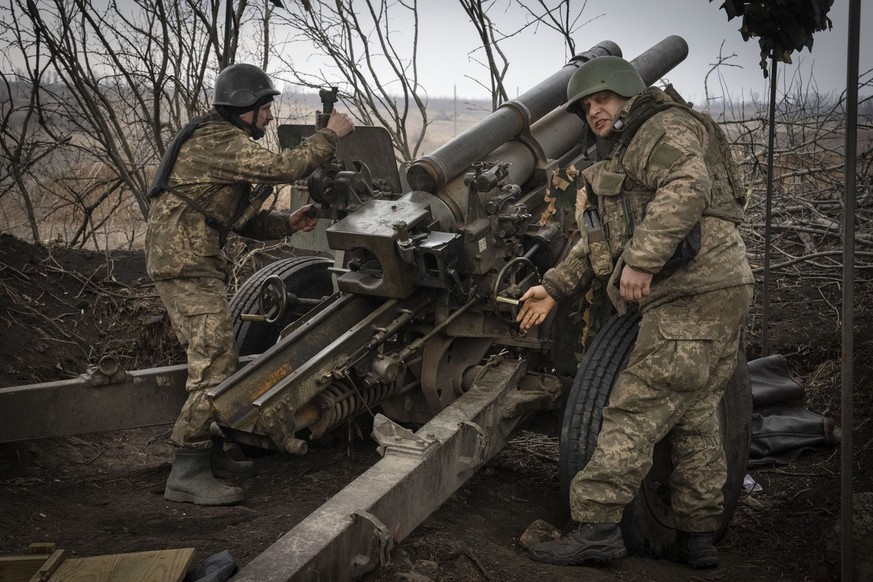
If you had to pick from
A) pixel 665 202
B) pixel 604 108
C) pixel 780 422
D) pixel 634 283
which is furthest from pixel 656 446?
pixel 780 422

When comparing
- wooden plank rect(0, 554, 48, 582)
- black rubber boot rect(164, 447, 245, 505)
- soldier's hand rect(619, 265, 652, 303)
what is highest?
soldier's hand rect(619, 265, 652, 303)

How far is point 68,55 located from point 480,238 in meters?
4.67

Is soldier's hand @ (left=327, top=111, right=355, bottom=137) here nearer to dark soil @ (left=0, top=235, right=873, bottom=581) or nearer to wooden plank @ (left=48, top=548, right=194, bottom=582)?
dark soil @ (left=0, top=235, right=873, bottom=581)

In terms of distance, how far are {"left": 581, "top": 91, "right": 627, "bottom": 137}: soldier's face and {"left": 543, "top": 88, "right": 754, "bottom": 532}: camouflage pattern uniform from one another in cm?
13

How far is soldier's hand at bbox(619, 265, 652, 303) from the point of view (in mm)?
3793

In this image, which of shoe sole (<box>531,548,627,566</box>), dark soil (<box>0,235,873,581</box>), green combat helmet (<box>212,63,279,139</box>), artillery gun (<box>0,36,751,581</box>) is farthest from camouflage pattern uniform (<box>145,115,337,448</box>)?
shoe sole (<box>531,548,627,566</box>)

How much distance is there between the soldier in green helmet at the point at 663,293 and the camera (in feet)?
12.5

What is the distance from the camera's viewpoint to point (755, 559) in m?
4.30

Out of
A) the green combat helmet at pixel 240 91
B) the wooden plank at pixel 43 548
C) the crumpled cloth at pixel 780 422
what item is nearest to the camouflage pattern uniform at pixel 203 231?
the green combat helmet at pixel 240 91

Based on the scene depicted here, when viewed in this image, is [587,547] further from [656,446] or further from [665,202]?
[665,202]

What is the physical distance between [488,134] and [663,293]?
63.2 inches

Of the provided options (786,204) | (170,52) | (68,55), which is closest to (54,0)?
(68,55)

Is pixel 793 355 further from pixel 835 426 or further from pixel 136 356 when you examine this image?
pixel 136 356

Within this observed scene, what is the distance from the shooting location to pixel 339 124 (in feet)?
15.9
